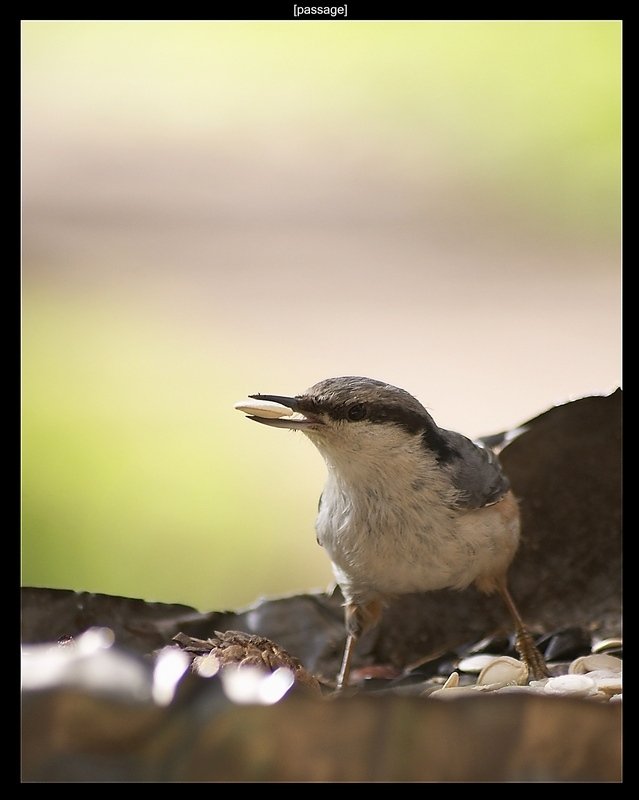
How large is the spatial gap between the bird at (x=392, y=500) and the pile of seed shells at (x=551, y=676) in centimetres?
5

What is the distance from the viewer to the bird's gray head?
5.61 ft

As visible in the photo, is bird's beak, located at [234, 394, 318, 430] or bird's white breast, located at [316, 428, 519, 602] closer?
bird's beak, located at [234, 394, 318, 430]

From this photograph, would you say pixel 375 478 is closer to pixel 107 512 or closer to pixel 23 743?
pixel 107 512

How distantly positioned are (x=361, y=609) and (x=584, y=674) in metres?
0.48

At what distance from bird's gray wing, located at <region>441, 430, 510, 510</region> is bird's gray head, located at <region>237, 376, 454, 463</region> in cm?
10

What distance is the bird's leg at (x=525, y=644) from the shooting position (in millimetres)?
1956

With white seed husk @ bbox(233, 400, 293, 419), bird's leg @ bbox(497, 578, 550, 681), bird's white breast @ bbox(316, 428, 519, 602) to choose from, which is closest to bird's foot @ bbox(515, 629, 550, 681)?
bird's leg @ bbox(497, 578, 550, 681)

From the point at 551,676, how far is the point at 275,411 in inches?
33.7

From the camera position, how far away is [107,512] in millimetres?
2166

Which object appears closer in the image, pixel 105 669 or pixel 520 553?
pixel 105 669

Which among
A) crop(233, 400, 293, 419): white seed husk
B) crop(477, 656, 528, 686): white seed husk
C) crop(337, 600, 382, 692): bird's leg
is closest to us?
crop(233, 400, 293, 419): white seed husk

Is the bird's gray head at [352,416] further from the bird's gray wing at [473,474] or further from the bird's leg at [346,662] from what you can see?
the bird's leg at [346,662]

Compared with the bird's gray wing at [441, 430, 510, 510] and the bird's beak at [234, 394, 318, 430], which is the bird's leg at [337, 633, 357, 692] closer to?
the bird's gray wing at [441, 430, 510, 510]

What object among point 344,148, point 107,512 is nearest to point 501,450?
point 344,148
